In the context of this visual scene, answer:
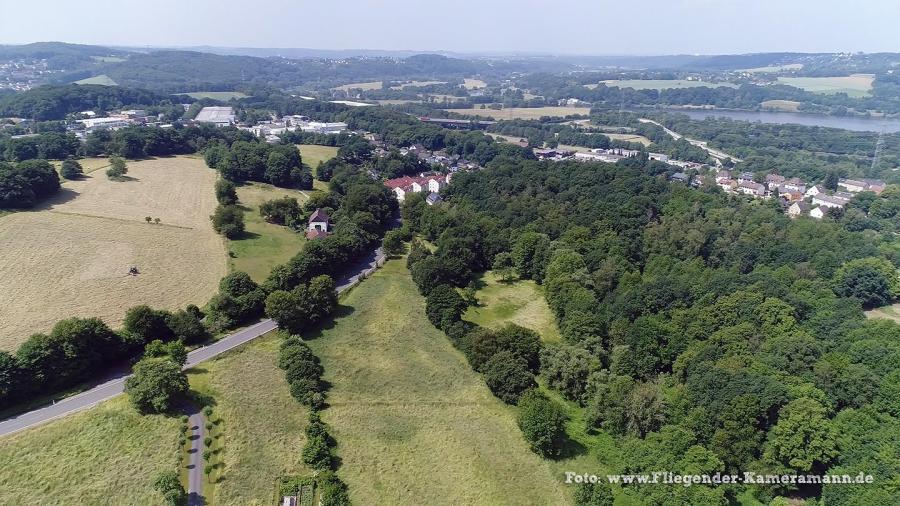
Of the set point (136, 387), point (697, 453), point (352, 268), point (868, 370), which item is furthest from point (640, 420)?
point (352, 268)

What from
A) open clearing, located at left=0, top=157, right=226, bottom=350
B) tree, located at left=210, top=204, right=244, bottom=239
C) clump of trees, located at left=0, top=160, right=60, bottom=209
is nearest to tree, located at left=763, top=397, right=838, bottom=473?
open clearing, located at left=0, top=157, right=226, bottom=350

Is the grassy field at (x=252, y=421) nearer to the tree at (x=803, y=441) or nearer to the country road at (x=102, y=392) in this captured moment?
the country road at (x=102, y=392)

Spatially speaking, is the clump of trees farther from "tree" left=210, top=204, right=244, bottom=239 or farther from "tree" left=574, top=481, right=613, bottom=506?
"tree" left=574, top=481, right=613, bottom=506

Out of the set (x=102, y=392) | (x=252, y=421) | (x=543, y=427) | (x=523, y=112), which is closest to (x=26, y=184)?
(x=102, y=392)

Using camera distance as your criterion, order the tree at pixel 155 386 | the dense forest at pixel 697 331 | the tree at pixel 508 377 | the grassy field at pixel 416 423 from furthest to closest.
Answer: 1. the tree at pixel 508 377
2. the tree at pixel 155 386
3. the grassy field at pixel 416 423
4. the dense forest at pixel 697 331

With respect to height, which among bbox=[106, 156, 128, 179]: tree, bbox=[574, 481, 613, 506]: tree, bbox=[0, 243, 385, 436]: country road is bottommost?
bbox=[574, 481, 613, 506]: tree

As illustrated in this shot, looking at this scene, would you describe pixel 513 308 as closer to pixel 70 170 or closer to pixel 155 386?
pixel 155 386

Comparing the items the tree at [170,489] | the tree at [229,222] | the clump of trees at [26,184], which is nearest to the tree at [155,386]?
the tree at [170,489]
